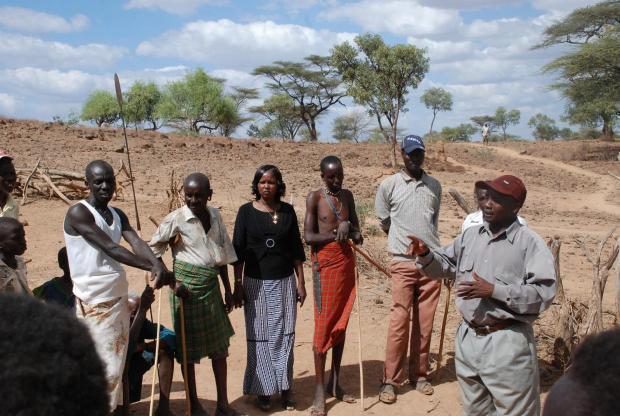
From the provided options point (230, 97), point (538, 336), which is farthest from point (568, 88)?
point (538, 336)

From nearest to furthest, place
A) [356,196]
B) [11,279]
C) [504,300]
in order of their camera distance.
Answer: [504,300] → [11,279] → [356,196]

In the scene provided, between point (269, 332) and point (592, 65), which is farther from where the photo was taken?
point (592, 65)

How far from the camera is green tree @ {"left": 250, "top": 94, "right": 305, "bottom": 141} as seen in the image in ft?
112

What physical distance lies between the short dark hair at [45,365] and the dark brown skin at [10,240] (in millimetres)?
2240

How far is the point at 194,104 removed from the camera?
105 ft

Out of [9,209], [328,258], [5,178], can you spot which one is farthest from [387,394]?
[5,178]

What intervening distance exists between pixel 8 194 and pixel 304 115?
3167cm

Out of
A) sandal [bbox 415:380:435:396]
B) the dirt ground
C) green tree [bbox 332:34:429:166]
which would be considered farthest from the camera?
green tree [bbox 332:34:429:166]

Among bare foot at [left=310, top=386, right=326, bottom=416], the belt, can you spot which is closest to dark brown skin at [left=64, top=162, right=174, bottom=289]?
bare foot at [left=310, top=386, right=326, bottom=416]

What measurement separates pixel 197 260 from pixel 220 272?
0.90ft

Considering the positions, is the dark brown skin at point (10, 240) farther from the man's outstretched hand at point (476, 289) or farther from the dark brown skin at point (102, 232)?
the man's outstretched hand at point (476, 289)

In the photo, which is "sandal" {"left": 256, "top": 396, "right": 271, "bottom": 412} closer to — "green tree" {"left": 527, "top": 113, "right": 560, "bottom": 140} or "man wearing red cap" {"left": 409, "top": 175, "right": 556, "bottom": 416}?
"man wearing red cap" {"left": 409, "top": 175, "right": 556, "bottom": 416}

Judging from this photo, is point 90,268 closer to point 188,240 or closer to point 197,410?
point 188,240

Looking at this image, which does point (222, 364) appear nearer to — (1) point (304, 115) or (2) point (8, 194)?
(2) point (8, 194)
